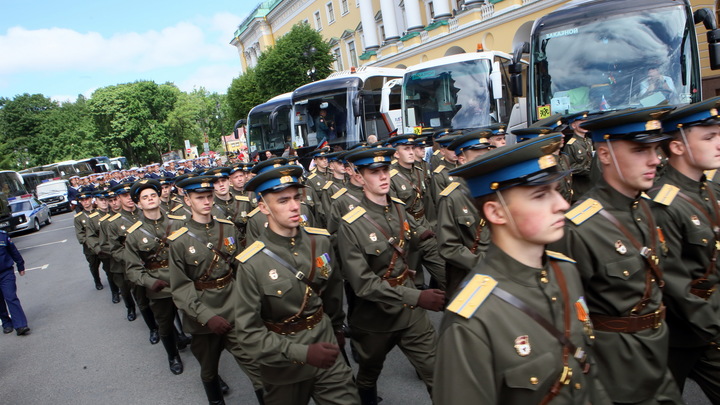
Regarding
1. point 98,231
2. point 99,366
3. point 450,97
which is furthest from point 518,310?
point 450,97

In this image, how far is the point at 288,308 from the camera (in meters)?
3.45

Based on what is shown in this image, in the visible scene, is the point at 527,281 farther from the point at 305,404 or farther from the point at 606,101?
the point at 606,101

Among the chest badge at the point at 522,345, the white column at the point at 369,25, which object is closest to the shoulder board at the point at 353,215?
the chest badge at the point at 522,345

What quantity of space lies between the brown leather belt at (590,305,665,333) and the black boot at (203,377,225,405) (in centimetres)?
365

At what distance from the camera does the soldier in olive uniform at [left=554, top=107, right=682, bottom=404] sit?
2645 mm

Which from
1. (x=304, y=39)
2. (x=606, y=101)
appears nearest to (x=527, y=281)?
(x=606, y=101)

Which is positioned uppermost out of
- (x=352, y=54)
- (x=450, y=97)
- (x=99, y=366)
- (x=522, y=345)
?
(x=352, y=54)

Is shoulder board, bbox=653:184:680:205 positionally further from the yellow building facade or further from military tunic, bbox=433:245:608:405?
the yellow building facade

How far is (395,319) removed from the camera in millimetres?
3977

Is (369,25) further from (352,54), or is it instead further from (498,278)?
(498,278)

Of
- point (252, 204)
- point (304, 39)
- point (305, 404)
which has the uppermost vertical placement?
point (304, 39)

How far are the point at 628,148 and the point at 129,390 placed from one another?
582cm

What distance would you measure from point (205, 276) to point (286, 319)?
1598mm

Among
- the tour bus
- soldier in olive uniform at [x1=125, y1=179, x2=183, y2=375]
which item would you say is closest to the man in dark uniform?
soldier in olive uniform at [x1=125, y1=179, x2=183, y2=375]
